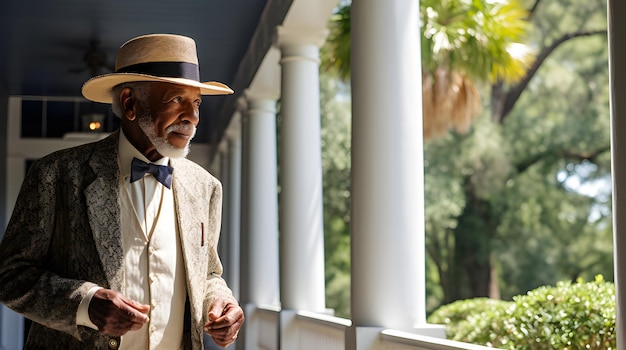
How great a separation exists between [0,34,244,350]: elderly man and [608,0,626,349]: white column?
1032mm

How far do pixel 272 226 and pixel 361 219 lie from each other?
5157 millimetres

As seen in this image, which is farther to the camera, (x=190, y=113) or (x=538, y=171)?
(x=538, y=171)

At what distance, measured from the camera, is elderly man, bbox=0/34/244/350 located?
8.52 feet

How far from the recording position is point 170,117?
8.98ft

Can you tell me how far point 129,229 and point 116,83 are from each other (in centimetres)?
44

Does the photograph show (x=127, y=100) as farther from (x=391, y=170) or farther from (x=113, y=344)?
(x=391, y=170)

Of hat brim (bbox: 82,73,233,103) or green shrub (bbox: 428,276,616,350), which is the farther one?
green shrub (bbox: 428,276,616,350)

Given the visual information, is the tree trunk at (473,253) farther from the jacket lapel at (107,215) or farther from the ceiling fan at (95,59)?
the jacket lapel at (107,215)

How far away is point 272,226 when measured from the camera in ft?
34.0

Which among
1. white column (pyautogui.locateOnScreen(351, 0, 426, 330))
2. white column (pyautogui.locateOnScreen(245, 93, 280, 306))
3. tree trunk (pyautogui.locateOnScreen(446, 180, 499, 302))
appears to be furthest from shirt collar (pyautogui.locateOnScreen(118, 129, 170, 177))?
tree trunk (pyautogui.locateOnScreen(446, 180, 499, 302))

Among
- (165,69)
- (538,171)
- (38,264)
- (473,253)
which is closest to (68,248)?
(38,264)

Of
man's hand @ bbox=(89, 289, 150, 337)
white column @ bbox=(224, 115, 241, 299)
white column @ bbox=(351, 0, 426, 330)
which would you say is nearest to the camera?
man's hand @ bbox=(89, 289, 150, 337)

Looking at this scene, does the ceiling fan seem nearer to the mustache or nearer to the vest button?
the mustache

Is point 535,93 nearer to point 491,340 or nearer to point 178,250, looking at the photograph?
point 491,340
